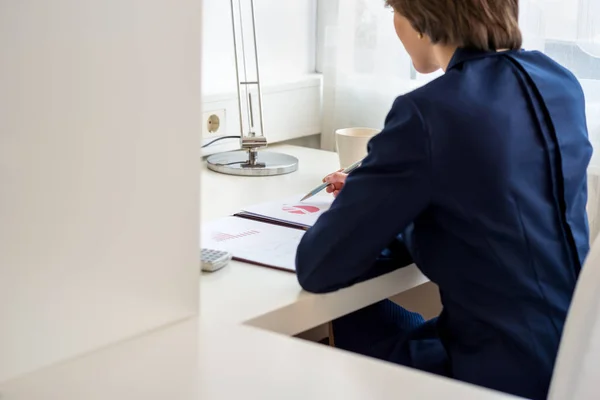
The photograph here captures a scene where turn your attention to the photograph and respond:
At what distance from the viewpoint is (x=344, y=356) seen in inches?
38.5

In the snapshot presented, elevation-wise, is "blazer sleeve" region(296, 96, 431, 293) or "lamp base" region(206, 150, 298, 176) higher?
"blazer sleeve" region(296, 96, 431, 293)

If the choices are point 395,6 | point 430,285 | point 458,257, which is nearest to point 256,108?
point 430,285

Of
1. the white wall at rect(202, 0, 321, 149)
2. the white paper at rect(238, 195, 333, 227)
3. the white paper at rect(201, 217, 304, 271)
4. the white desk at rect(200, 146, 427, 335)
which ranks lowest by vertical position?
the white desk at rect(200, 146, 427, 335)

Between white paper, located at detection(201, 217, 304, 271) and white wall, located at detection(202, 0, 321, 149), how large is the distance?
61 centimetres

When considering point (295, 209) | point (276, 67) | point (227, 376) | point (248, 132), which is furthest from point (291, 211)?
point (276, 67)

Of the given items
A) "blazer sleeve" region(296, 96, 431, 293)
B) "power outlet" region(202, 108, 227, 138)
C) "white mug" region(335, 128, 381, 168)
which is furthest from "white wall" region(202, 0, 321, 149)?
"blazer sleeve" region(296, 96, 431, 293)

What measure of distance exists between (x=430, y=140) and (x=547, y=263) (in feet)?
0.75

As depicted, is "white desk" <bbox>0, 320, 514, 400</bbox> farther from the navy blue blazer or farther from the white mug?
the white mug

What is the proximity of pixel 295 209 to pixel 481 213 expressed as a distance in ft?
1.60

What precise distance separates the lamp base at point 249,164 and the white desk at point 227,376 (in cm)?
91

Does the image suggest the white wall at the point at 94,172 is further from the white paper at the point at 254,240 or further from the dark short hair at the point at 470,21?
the dark short hair at the point at 470,21

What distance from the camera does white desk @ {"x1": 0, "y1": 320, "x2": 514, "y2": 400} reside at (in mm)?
884

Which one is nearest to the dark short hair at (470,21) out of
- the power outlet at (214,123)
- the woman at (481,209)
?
the woman at (481,209)

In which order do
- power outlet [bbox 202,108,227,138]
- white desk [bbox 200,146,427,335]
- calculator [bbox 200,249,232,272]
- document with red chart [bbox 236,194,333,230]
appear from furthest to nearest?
power outlet [bbox 202,108,227,138] → document with red chart [bbox 236,194,333,230] → calculator [bbox 200,249,232,272] → white desk [bbox 200,146,427,335]
